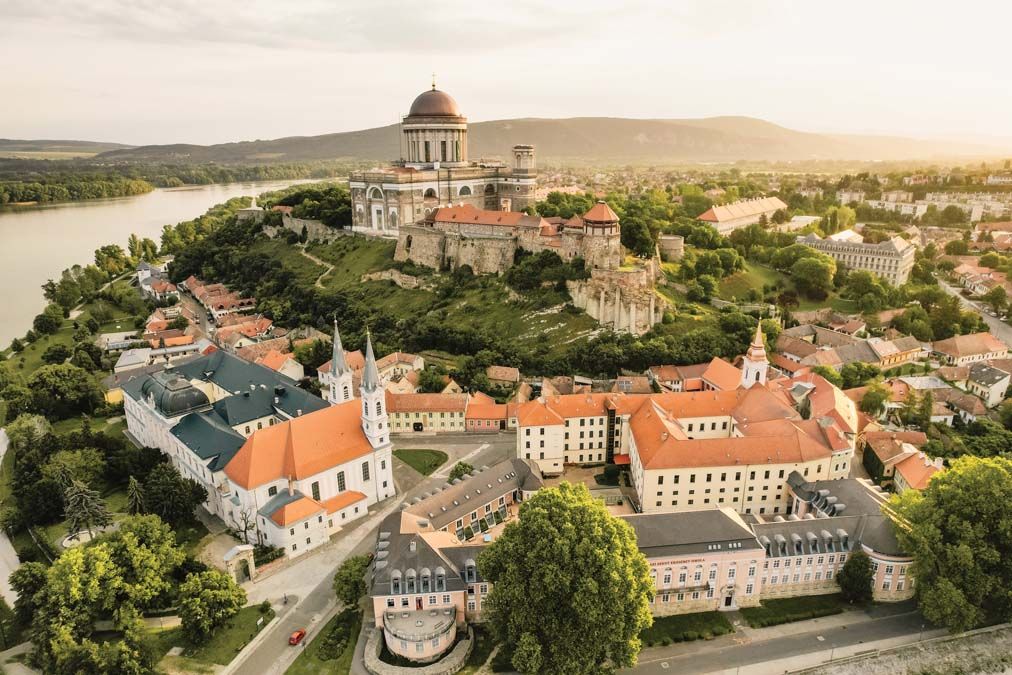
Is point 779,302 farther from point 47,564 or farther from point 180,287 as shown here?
point 180,287

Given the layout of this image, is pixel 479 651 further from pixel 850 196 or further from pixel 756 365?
pixel 850 196

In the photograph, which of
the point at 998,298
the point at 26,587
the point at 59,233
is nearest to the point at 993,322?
the point at 998,298

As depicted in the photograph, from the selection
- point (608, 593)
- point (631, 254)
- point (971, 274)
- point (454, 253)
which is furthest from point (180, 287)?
point (971, 274)

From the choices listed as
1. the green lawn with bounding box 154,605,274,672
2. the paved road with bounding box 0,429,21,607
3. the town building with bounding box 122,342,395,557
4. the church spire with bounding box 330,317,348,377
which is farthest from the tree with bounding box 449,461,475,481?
the paved road with bounding box 0,429,21,607

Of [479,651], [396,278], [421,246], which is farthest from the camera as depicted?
[396,278]

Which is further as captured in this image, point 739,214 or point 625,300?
point 739,214

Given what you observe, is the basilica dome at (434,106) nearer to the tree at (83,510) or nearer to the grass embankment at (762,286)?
the grass embankment at (762,286)
